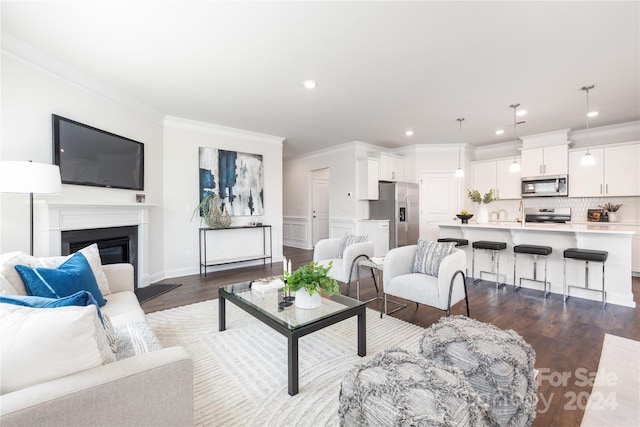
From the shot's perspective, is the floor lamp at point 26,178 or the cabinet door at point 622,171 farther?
the cabinet door at point 622,171

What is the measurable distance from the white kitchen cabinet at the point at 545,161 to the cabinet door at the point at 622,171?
1.90 feet

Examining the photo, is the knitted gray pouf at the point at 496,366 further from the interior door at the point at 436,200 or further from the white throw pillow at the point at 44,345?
the interior door at the point at 436,200

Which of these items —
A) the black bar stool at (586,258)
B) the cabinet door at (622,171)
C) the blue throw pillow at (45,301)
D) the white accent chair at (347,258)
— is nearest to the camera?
the blue throw pillow at (45,301)

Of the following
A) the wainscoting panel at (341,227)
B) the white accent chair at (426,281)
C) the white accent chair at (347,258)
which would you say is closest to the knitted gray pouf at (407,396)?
the white accent chair at (426,281)

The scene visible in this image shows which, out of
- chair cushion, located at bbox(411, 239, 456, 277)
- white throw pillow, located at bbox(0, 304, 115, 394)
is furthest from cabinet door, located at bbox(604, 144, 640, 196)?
white throw pillow, located at bbox(0, 304, 115, 394)

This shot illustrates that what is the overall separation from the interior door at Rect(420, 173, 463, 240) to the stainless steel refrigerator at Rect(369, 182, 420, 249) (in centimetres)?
24

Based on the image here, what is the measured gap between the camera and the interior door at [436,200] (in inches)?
259

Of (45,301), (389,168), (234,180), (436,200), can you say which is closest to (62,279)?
(45,301)

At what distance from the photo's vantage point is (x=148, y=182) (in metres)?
4.30

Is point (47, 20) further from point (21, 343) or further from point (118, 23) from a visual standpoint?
point (21, 343)

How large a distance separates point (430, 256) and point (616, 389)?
1570 mm

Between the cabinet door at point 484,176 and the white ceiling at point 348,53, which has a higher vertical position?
the white ceiling at point 348,53

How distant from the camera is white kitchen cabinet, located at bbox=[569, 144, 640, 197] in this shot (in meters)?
4.79

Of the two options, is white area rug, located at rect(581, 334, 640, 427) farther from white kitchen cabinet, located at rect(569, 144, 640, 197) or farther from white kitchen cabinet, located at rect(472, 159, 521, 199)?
white kitchen cabinet, located at rect(472, 159, 521, 199)
